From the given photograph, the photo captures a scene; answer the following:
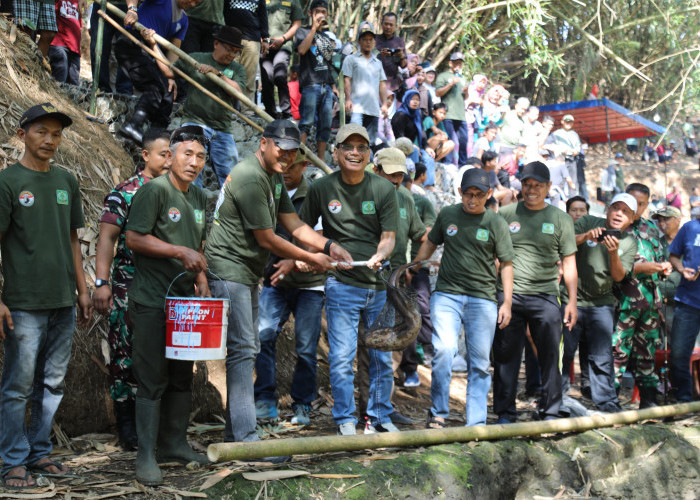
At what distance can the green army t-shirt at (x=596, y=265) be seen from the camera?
7852 mm

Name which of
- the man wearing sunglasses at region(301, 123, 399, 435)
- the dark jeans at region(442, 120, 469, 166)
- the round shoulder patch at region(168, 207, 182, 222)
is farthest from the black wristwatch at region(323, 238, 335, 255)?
the dark jeans at region(442, 120, 469, 166)

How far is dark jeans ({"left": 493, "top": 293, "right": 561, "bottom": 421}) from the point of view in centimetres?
691

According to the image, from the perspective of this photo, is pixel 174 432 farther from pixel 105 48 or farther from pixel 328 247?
pixel 105 48

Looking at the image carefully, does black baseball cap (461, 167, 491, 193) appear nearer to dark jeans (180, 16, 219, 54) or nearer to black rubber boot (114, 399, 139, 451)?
black rubber boot (114, 399, 139, 451)

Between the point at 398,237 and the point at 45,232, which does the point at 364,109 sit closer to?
the point at 398,237

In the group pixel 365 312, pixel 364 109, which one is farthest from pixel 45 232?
pixel 364 109

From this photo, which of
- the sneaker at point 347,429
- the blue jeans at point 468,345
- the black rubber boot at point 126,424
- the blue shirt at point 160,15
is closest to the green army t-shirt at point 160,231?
the black rubber boot at point 126,424

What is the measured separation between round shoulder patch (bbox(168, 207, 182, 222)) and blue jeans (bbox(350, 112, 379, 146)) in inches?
267

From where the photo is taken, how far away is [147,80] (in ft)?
27.0

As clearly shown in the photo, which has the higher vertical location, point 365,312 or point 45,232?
point 45,232

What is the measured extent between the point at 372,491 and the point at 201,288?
1676 mm

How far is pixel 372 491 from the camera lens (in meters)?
4.78

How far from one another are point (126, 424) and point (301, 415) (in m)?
1.52

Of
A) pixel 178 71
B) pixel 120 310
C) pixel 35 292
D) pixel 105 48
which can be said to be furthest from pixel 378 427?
pixel 105 48
